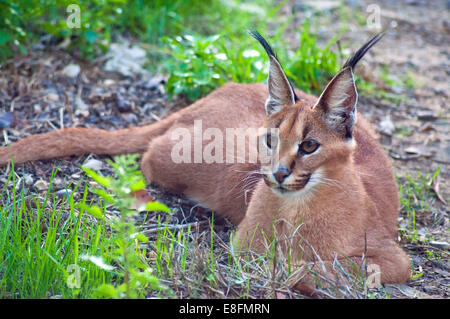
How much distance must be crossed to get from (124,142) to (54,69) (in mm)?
1526

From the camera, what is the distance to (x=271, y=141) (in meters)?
3.32

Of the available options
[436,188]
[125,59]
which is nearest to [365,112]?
[436,188]

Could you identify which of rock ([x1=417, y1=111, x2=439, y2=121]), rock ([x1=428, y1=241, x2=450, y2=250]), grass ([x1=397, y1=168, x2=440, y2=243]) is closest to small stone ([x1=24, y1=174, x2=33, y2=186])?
grass ([x1=397, y1=168, x2=440, y2=243])

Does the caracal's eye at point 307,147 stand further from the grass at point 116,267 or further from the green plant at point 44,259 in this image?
the green plant at point 44,259

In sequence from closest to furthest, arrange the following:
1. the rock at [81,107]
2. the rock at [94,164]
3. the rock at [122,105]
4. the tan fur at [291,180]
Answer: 1. the tan fur at [291,180]
2. the rock at [94,164]
3. the rock at [81,107]
4. the rock at [122,105]

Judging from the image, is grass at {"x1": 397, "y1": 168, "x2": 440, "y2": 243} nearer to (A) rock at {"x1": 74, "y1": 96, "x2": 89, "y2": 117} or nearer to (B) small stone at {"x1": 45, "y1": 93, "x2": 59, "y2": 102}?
(A) rock at {"x1": 74, "y1": 96, "x2": 89, "y2": 117}

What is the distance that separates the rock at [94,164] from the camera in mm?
4480

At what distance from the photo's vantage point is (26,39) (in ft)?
18.7

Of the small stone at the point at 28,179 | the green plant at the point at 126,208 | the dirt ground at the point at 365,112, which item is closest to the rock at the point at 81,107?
the dirt ground at the point at 365,112

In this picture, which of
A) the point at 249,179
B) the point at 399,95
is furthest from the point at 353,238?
the point at 399,95

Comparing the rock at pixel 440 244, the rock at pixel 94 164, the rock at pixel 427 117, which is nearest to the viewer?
the rock at pixel 440 244
